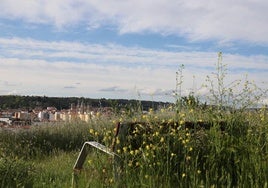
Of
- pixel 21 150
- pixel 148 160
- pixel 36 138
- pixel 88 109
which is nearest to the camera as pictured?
pixel 148 160

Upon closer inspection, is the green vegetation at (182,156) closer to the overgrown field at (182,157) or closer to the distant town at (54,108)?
the overgrown field at (182,157)

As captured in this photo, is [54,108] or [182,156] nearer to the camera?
[182,156]

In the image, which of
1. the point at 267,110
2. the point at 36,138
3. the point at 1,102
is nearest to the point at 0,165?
the point at 267,110

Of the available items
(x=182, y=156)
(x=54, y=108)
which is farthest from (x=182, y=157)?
(x=54, y=108)

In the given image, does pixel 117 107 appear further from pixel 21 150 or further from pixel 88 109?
pixel 88 109

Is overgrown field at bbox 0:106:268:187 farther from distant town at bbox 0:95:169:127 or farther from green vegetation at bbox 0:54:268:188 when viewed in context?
distant town at bbox 0:95:169:127

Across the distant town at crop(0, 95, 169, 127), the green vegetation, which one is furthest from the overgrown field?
the distant town at crop(0, 95, 169, 127)

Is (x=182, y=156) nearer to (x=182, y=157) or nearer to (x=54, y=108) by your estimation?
(x=182, y=157)

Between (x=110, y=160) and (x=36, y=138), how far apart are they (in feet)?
29.3

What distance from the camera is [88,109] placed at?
19328 millimetres

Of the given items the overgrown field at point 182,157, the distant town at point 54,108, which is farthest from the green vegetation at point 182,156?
the distant town at point 54,108

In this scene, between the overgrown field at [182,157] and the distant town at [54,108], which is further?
the distant town at [54,108]

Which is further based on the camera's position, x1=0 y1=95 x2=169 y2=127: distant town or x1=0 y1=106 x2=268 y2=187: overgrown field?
x1=0 y1=95 x2=169 y2=127: distant town

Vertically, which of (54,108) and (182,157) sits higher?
(54,108)
